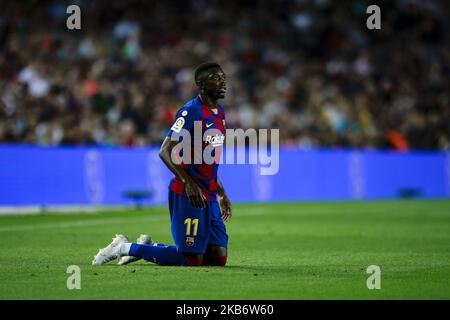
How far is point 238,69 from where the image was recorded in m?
31.8

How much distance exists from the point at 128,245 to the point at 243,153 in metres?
15.4

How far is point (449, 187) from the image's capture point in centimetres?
3231

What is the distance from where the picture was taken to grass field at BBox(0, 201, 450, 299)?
9.52 m

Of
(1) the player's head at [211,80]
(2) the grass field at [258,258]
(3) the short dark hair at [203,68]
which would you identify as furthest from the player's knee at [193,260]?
(3) the short dark hair at [203,68]

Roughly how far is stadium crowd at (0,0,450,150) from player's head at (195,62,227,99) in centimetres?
1281

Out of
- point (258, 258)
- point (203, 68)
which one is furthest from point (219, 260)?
point (203, 68)

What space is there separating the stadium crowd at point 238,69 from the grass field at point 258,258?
12.2 ft

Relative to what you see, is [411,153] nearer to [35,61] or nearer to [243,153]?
[243,153]

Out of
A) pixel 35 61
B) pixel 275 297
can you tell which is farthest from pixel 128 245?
pixel 35 61

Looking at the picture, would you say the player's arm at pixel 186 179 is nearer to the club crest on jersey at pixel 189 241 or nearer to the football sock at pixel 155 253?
the club crest on jersey at pixel 189 241

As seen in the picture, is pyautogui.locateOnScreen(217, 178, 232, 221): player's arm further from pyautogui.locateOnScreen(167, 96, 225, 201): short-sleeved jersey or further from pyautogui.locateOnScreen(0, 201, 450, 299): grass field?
pyautogui.locateOnScreen(0, 201, 450, 299): grass field

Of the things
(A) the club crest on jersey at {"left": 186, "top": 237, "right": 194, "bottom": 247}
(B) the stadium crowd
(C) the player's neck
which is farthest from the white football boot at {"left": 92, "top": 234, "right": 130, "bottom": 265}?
(B) the stadium crowd

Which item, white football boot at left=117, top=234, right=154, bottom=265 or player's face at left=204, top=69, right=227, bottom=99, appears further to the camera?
white football boot at left=117, top=234, right=154, bottom=265

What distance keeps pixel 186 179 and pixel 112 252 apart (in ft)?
4.67
